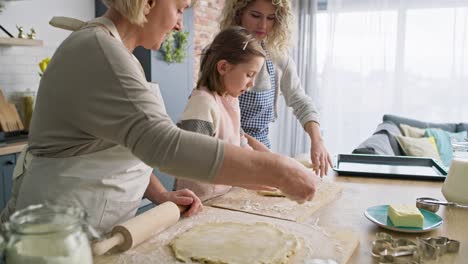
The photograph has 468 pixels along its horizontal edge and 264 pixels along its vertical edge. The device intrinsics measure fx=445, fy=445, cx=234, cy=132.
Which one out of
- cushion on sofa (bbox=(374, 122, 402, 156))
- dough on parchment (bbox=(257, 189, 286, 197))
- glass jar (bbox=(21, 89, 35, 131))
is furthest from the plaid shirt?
cushion on sofa (bbox=(374, 122, 402, 156))

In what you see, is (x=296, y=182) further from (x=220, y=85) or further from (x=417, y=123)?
(x=417, y=123)

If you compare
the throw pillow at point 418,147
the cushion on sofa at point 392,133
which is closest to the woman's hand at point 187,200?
the cushion on sofa at point 392,133

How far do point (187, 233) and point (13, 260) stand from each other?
0.53 meters

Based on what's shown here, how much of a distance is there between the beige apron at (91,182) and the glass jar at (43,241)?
42 cm

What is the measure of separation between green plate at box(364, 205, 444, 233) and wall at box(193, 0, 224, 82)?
3.29 meters

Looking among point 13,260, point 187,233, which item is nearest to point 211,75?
point 187,233

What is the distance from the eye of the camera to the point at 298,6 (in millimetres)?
4992

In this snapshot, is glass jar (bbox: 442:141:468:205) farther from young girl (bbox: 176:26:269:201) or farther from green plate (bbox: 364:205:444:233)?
young girl (bbox: 176:26:269:201)

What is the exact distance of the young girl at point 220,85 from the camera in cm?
147

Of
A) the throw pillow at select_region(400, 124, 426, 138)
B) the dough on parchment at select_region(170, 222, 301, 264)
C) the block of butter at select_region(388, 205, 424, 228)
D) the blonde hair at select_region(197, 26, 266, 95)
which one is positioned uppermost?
→ the blonde hair at select_region(197, 26, 266, 95)

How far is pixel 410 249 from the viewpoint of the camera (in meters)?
0.96

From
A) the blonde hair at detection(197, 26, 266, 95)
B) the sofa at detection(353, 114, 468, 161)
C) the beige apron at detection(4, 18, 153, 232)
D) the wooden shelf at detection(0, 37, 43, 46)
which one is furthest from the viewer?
the sofa at detection(353, 114, 468, 161)

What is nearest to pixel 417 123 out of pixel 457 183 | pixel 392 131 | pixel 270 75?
pixel 392 131

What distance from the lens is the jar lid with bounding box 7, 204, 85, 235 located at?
561 millimetres
